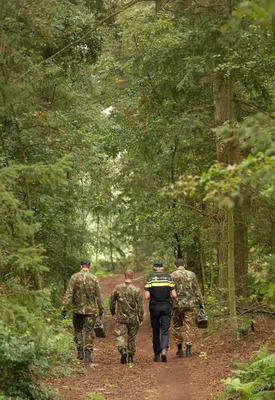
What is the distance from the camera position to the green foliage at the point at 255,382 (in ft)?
28.1

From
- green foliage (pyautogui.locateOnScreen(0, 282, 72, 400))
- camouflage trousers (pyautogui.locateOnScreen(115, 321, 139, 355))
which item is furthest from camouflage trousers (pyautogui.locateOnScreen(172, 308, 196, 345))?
green foliage (pyautogui.locateOnScreen(0, 282, 72, 400))

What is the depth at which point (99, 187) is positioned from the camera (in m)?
20.4

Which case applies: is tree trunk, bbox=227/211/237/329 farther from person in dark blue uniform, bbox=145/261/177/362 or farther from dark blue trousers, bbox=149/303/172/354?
A: dark blue trousers, bbox=149/303/172/354

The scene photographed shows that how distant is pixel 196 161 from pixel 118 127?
407cm

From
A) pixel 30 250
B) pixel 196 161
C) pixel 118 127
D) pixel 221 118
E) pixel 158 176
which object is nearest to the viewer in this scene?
pixel 30 250

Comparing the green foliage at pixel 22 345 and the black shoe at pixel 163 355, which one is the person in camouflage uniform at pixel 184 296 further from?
the green foliage at pixel 22 345

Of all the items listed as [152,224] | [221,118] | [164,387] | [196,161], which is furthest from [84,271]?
[152,224]

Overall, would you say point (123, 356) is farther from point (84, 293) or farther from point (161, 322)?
point (84, 293)

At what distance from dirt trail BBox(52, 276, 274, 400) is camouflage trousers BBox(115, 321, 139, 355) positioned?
0.36m

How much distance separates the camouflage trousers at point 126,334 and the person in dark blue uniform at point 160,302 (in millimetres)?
495

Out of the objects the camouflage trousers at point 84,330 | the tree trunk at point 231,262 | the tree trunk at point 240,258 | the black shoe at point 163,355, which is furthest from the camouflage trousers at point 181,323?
the tree trunk at point 240,258

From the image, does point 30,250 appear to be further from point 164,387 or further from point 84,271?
point 84,271

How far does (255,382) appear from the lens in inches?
353

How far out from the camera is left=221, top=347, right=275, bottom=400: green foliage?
28.1 ft
